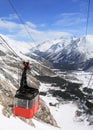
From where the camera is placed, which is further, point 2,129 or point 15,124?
point 15,124

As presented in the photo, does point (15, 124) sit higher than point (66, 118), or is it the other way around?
point (66, 118)

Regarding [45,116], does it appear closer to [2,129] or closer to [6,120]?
[6,120]

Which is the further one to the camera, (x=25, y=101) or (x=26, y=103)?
(x=26, y=103)

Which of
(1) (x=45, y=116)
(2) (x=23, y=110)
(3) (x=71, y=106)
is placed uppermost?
(3) (x=71, y=106)

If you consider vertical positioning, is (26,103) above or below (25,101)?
below

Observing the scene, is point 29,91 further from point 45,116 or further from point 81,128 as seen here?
point 81,128

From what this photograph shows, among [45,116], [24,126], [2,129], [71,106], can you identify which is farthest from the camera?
[71,106]

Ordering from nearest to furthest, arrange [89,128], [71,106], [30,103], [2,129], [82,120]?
1. [30,103]
2. [2,129]
3. [89,128]
4. [82,120]
5. [71,106]

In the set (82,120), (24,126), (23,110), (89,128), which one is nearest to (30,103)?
(23,110)
